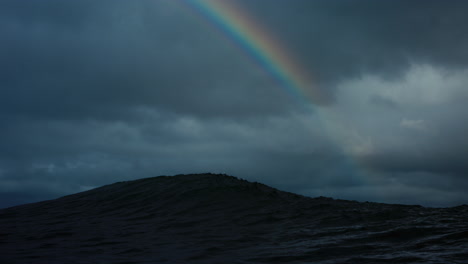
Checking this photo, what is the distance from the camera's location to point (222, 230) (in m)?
14.8

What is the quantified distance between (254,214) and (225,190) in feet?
19.2

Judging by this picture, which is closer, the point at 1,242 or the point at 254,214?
the point at 1,242

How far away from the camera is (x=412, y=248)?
32.4 feet

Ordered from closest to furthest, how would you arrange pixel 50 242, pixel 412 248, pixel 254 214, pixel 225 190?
pixel 412 248 < pixel 50 242 < pixel 254 214 < pixel 225 190

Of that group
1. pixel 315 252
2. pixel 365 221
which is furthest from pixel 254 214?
pixel 315 252

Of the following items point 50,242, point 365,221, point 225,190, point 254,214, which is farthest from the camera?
point 225,190

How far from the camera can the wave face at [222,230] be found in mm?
10016

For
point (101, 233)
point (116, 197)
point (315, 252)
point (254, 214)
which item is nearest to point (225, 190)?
point (254, 214)

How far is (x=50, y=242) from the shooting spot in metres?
13.5

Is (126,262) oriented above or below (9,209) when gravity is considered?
below

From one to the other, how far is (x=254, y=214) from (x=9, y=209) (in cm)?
1749

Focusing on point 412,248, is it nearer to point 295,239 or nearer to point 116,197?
point 295,239

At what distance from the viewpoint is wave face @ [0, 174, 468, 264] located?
10016 millimetres

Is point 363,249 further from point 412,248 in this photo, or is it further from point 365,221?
point 365,221
